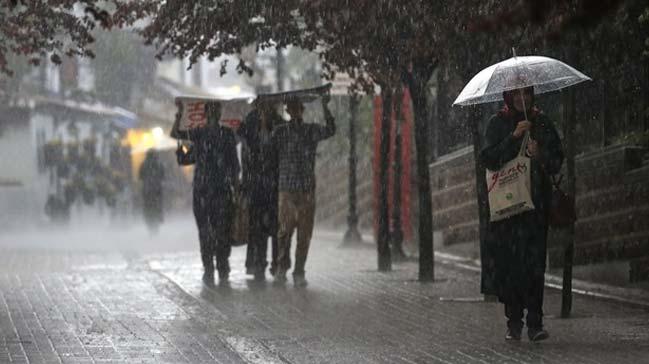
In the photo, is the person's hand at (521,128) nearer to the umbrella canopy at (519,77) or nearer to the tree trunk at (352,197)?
the umbrella canopy at (519,77)

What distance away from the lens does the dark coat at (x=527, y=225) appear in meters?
9.97

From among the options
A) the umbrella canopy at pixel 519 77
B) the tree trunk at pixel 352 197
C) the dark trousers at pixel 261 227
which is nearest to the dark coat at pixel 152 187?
the tree trunk at pixel 352 197

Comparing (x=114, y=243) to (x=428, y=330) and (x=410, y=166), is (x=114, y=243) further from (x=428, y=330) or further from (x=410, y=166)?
(x=428, y=330)

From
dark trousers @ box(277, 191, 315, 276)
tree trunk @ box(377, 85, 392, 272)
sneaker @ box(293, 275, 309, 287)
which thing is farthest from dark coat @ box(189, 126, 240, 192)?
tree trunk @ box(377, 85, 392, 272)

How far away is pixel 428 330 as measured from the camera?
1084 centimetres

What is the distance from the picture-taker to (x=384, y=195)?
18.0m

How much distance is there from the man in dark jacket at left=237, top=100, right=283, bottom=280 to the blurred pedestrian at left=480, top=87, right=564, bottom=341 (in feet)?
18.6

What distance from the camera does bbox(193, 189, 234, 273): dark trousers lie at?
15.3m

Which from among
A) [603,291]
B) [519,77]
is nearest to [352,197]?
[603,291]

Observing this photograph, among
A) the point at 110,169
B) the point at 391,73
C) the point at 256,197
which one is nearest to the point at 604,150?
the point at 391,73

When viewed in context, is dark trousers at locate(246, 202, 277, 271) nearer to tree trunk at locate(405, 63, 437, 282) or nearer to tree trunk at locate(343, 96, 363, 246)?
tree trunk at locate(405, 63, 437, 282)

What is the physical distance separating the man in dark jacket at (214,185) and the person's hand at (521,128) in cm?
579

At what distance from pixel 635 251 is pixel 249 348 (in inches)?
228

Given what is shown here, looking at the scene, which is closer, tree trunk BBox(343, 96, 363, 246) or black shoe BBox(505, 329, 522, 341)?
black shoe BBox(505, 329, 522, 341)
